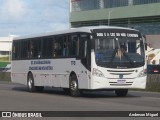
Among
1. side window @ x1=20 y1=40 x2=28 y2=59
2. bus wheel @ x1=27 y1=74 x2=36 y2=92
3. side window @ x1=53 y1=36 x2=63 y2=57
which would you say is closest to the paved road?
side window @ x1=53 y1=36 x2=63 y2=57

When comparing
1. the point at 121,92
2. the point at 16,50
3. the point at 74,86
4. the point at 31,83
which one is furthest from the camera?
the point at 16,50

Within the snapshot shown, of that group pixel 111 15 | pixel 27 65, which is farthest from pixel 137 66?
pixel 111 15

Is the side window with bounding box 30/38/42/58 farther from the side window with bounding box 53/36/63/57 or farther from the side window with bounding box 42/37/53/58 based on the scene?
the side window with bounding box 53/36/63/57

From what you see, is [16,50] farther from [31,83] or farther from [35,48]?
[35,48]

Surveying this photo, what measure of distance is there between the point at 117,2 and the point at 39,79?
231 feet

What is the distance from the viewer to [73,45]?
2388 cm

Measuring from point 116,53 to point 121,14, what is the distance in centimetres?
7296

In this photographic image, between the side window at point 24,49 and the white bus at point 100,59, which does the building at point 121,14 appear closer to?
the side window at point 24,49

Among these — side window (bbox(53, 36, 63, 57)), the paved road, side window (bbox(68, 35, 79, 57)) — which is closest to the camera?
the paved road

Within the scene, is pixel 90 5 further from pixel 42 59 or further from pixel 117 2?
pixel 42 59

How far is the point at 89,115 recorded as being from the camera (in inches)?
547

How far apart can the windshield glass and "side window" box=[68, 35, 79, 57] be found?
130 cm

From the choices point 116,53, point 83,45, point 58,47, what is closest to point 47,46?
point 58,47

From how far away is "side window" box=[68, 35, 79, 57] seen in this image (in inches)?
929
